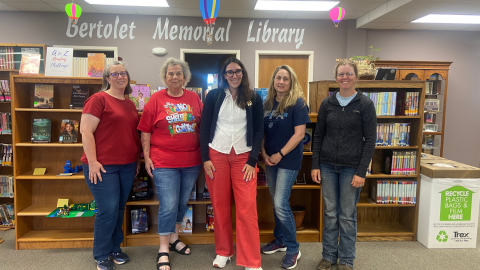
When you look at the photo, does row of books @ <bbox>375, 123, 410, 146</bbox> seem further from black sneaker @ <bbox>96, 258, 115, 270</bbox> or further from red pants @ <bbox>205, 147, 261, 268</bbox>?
black sneaker @ <bbox>96, 258, 115, 270</bbox>

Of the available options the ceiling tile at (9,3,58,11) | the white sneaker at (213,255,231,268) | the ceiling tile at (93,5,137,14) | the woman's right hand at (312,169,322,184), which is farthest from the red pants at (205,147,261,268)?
the ceiling tile at (9,3,58,11)

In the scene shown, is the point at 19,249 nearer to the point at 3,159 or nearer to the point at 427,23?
the point at 3,159

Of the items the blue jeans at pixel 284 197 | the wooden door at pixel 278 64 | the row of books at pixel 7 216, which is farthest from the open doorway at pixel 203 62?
the blue jeans at pixel 284 197

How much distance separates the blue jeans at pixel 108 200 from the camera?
205 centimetres

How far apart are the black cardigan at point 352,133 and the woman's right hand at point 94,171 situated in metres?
1.57

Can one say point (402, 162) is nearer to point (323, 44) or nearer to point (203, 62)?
point (323, 44)

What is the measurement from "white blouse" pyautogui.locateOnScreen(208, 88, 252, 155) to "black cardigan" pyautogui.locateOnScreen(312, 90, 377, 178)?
60 centimetres

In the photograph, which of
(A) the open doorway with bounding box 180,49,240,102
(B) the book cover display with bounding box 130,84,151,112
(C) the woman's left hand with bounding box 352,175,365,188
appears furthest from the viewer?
(A) the open doorway with bounding box 180,49,240,102

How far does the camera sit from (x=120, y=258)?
229cm

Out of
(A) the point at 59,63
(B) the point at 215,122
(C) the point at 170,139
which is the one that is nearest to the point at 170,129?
(C) the point at 170,139

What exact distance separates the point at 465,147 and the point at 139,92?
6.33 metres

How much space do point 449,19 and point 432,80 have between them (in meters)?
1.06

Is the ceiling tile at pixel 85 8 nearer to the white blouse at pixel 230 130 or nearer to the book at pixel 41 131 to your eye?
the book at pixel 41 131

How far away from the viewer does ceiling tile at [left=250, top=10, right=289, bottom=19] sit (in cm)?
497
